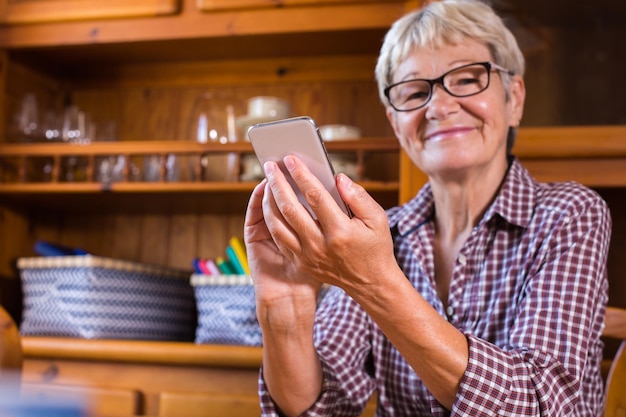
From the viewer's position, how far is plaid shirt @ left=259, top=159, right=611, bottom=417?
31.0 inches

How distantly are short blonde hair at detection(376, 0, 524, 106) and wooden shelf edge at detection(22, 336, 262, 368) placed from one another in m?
0.67

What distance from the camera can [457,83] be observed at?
1.07m

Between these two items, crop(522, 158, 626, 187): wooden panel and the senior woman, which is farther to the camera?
crop(522, 158, 626, 187): wooden panel

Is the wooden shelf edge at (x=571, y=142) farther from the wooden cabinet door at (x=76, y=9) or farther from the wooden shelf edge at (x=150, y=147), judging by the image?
the wooden cabinet door at (x=76, y=9)

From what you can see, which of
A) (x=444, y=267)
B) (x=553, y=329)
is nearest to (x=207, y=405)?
(x=444, y=267)

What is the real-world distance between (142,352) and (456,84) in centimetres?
88

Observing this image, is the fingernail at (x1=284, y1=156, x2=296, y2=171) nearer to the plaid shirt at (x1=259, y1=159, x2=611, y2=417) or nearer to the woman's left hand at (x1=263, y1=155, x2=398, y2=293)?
the woman's left hand at (x1=263, y1=155, x2=398, y2=293)

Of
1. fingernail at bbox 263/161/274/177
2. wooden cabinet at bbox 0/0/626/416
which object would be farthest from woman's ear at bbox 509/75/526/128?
fingernail at bbox 263/161/274/177

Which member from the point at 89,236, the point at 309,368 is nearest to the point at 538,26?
the point at 309,368

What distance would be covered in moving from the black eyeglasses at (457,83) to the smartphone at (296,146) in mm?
422

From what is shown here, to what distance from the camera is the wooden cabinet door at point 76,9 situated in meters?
1.71

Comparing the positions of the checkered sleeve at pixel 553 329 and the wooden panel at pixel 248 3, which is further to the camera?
the wooden panel at pixel 248 3

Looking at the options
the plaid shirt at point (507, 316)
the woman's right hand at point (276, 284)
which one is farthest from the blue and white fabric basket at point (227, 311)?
the woman's right hand at point (276, 284)

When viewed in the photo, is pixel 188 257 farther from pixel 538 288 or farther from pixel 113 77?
pixel 538 288
